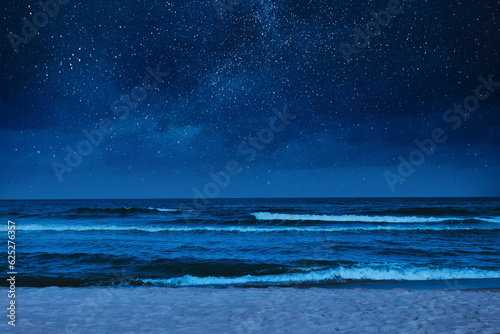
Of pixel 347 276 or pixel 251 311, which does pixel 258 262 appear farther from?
pixel 251 311

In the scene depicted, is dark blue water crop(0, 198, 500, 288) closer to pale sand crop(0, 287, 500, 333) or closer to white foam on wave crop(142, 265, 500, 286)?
white foam on wave crop(142, 265, 500, 286)

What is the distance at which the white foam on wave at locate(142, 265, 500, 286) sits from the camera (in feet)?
30.0

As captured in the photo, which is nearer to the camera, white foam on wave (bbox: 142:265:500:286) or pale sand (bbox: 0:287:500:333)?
pale sand (bbox: 0:287:500:333)

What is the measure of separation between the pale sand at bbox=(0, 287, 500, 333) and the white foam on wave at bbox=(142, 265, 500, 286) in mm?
1718

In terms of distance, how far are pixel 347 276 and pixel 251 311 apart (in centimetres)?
453

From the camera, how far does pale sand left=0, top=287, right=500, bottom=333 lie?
4832mm

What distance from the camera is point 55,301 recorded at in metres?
6.34

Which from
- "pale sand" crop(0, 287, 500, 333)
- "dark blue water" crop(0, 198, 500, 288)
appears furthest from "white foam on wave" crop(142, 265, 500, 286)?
"pale sand" crop(0, 287, 500, 333)

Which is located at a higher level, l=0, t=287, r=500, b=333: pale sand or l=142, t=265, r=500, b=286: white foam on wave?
l=0, t=287, r=500, b=333: pale sand

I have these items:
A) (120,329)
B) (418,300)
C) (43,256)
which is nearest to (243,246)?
(43,256)

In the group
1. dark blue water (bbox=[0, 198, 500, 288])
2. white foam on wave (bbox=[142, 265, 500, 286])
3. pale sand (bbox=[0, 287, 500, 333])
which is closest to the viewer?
pale sand (bbox=[0, 287, 500, 333])

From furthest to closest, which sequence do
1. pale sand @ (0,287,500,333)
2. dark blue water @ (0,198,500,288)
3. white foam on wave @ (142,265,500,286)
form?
1. dark blue water @ (0,198,500,288)
2. white foam on wave @ (142,265,500,286)
3. pale sand @ (0,287,500,333)

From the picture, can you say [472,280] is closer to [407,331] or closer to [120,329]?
[407,331]

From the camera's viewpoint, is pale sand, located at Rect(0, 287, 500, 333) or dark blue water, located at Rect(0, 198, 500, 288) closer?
pale sand, located at Rect(0, 287, 500, 333)
